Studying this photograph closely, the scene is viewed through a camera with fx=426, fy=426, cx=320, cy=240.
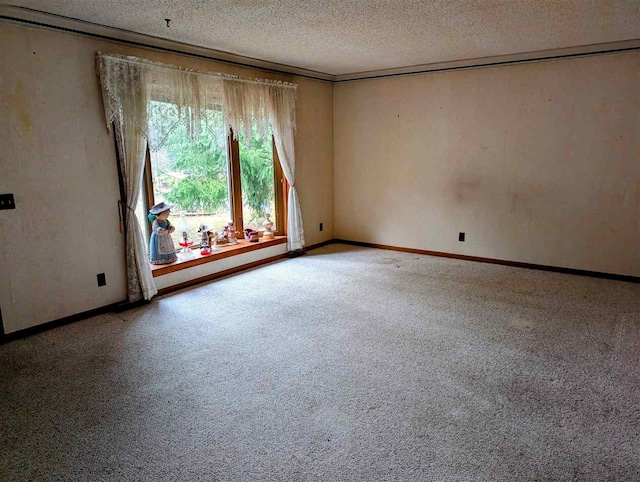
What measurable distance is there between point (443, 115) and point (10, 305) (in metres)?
4.72

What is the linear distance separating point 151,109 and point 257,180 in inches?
65.5

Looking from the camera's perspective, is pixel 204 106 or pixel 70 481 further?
pixel 204 106

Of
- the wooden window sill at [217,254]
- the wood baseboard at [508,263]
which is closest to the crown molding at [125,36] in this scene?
the wooden window sill at [217,254]

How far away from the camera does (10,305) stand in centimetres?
311

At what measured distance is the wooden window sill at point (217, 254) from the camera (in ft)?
13.5

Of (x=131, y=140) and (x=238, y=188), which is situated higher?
(x=131, y=140)

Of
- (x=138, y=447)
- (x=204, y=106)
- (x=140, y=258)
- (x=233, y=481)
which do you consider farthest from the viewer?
(x=204, y=106)

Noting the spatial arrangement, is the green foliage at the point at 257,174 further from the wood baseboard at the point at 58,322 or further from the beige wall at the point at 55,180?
the wood baseboard at the point at 58,322

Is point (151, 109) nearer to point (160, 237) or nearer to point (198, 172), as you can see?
point (198, 172)

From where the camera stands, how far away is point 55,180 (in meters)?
3.27

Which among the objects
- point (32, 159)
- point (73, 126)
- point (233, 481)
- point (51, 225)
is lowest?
point (233, 481)

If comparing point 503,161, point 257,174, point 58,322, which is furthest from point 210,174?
point 503,161

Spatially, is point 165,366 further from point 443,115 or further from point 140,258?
point 443,115

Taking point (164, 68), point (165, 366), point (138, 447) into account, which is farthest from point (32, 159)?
point (138, 447)
